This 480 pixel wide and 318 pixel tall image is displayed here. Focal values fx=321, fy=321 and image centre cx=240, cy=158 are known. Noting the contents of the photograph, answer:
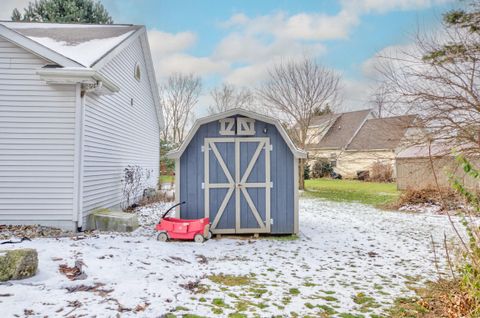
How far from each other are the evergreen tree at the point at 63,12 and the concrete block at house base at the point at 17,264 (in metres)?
19.9

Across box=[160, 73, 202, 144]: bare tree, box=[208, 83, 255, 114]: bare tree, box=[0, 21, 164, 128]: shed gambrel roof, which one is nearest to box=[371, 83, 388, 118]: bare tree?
box=[0, 21, 164, 128]: shed gambrel roof

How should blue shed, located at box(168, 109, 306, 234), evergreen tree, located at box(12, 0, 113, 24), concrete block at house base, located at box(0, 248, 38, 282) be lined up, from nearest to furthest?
concrete block at house base, located at box(0, 248, 38, 282) < blue shed, located at box(168, 109, 306, 234) < evergreen tree, located at box(12, 0, 113, 24)

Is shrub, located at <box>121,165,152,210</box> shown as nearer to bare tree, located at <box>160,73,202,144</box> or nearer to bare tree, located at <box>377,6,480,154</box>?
bare tree, located at <box>377,6,480,154</box>

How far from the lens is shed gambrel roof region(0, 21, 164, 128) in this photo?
20.5ft

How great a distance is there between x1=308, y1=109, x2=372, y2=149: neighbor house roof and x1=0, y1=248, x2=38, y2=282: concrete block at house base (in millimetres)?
23138

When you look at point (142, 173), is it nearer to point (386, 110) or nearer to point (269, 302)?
point (386, 110)

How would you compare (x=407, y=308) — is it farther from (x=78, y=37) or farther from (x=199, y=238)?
(x=78, y=37)

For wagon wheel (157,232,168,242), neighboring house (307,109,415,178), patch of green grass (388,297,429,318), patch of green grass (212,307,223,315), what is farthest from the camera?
neighboring house (307,109,415,178)

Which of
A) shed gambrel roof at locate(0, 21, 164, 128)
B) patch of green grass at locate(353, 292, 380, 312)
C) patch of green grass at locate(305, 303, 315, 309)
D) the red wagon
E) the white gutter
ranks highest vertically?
shed gambrel roof at locate(0, 21, 164, 128)

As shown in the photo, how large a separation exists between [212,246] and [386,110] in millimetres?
6012

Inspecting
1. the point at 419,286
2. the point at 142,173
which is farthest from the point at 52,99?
the point at 419,286

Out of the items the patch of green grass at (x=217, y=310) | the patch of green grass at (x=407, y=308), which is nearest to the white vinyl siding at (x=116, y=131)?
the patch of green grass at (x=217, y=310)

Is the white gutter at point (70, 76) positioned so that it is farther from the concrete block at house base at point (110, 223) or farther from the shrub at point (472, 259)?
the shrub at point (472, 259)

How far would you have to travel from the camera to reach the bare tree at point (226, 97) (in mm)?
29625
